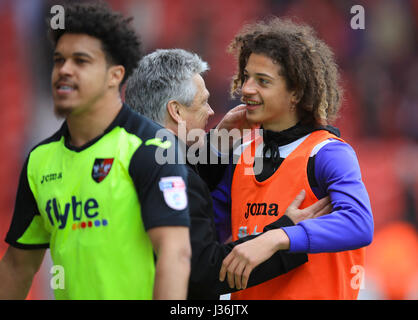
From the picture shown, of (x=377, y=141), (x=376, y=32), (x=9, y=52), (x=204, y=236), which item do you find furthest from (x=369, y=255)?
(x=204, y=236)

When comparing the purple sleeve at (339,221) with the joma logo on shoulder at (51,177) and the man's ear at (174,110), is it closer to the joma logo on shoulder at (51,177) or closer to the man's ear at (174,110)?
the man's ear at (174,110)

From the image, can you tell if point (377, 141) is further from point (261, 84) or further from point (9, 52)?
point (261, 84)

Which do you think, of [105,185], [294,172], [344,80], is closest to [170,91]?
[294,172]

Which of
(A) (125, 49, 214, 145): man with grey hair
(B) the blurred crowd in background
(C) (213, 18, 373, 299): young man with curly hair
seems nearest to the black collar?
(C) (213, 18, 373, 299): young man with curly hair

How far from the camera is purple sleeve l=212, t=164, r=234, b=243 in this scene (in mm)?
3469

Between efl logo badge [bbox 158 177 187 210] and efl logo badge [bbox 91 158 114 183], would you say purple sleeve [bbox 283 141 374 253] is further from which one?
efl logo badge [bbox 91 158 114 183]

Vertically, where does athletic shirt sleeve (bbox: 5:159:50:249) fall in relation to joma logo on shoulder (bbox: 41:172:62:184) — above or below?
below

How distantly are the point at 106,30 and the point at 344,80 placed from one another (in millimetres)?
5915

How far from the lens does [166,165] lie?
96.8 inches

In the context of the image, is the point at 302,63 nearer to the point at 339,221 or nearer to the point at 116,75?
the point at 339,221

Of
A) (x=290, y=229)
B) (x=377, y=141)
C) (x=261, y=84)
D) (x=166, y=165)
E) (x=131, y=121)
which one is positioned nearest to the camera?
(x=166, y=165)

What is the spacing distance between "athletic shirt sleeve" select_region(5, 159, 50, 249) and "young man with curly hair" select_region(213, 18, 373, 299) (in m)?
0.78

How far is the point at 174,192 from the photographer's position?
7.97 feet

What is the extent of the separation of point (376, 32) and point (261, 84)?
5564mm
